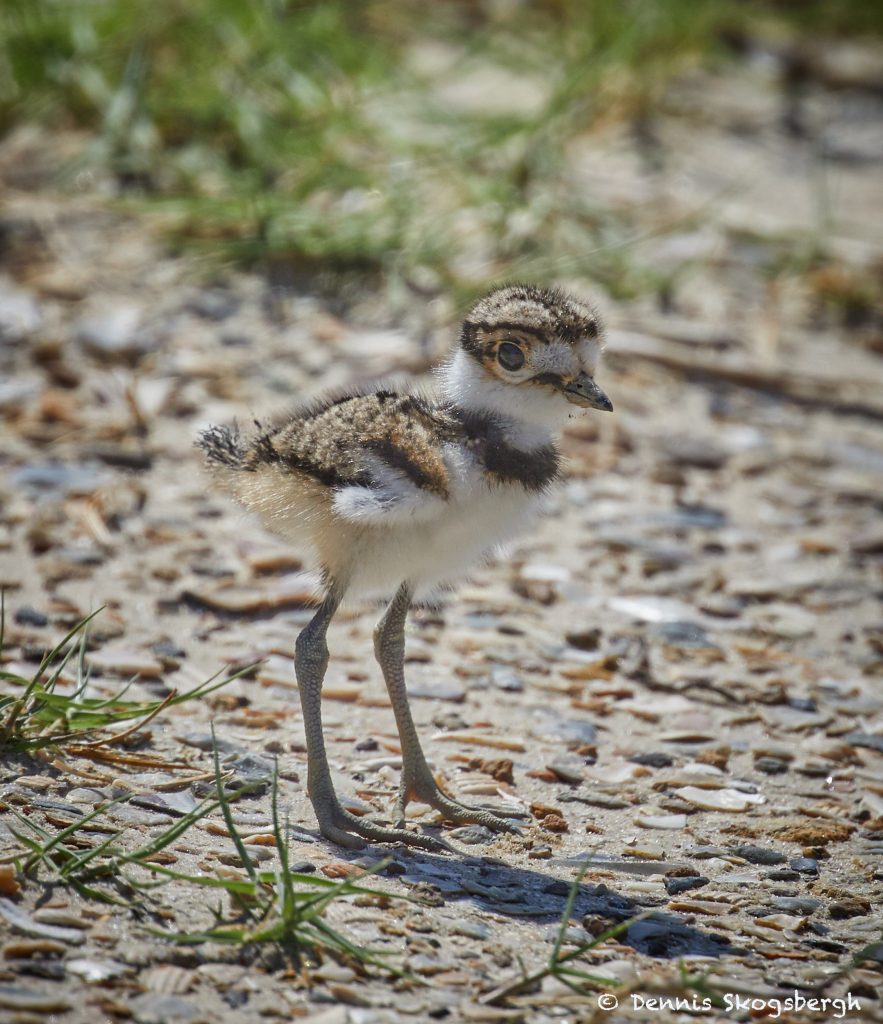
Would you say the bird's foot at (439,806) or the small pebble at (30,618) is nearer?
the bird's foot at (439,806)

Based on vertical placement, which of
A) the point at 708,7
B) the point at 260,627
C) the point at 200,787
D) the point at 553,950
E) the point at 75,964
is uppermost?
the point at 708,7

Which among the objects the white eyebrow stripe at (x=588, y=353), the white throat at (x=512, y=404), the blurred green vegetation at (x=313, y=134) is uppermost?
the blurred green vegetation at (x=313, y=134)

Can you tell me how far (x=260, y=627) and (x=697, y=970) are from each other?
5.02 feet

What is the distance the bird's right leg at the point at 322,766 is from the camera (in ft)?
7.92

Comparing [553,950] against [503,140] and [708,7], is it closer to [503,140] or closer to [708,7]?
[503,140]

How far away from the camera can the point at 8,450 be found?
389cm

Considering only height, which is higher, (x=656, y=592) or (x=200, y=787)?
(x=656, y=592)

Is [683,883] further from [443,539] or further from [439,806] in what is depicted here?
[443,539]

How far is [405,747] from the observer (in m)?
2.59

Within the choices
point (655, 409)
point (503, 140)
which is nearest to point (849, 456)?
point (655, 409)

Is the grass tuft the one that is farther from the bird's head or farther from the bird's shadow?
the bird's head

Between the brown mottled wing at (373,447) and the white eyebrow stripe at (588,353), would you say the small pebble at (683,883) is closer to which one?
the brown mottled wing at (373,447)

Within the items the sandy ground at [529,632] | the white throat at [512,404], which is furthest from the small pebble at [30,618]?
the white throat at [512,404]

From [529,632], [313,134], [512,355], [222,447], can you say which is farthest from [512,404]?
[313,134]
